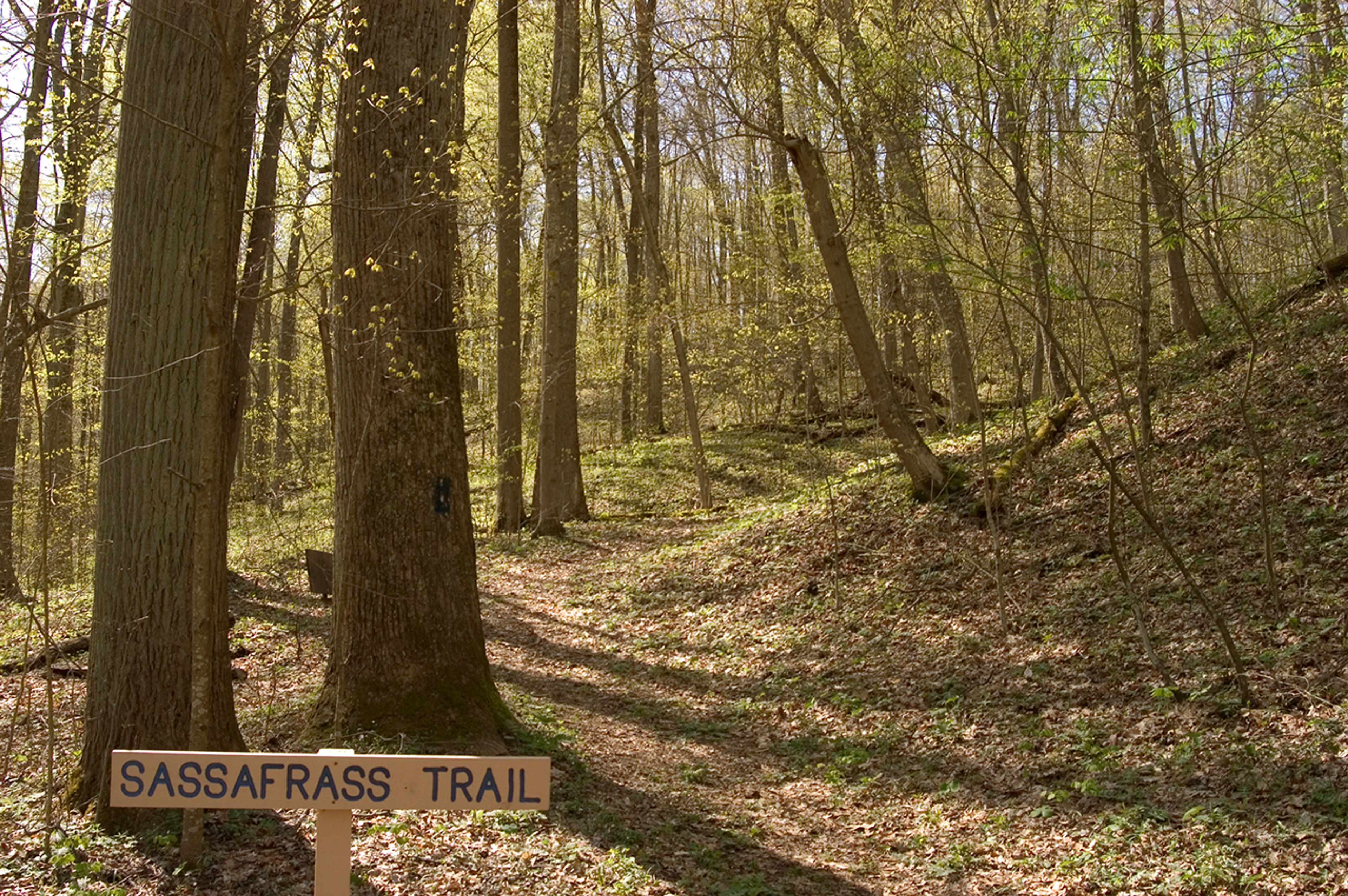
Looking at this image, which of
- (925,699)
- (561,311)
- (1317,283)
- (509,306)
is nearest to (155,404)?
(925,699)

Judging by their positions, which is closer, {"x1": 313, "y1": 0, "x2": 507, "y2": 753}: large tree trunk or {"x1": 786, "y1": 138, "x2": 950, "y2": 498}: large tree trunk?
{"x1": 313, "y1": 0, "x2": 507, "y2": 753}: large tree trunk

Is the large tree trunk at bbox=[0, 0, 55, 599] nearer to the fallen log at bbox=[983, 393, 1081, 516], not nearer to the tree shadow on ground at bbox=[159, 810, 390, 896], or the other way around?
the tree shadow on ground at bbox=[159, 810, 390, 896]

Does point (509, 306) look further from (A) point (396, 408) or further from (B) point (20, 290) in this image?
(A) point (396, 408)

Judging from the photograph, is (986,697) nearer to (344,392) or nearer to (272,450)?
(344,392)

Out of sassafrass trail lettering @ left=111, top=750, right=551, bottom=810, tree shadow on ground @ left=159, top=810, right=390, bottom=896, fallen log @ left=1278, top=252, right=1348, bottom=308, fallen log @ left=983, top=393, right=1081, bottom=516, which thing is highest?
fallen log @ left=1278, top=252, right=1348, bottom=308

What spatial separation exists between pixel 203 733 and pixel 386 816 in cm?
128

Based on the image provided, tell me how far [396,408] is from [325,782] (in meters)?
3.28

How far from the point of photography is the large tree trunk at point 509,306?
14844 millimetres

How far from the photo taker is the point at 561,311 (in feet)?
52.9

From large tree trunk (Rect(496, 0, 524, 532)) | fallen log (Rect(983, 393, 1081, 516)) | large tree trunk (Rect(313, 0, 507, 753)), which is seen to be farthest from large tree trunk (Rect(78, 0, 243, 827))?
large tree trunk (Rect(496, 0, 524, 532))

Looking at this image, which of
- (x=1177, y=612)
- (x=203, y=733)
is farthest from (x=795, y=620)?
(x=203, y=733)

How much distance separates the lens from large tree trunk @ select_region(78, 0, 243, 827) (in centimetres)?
478

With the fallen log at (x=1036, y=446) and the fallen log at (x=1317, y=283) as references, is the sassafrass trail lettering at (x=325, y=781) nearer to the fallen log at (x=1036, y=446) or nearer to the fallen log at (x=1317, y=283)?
the fallen log at (x=1036, y=446)

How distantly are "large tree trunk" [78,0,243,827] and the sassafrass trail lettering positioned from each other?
1.90 metres
